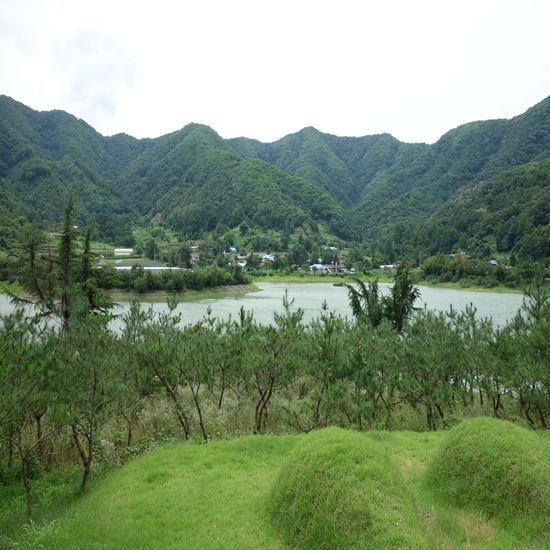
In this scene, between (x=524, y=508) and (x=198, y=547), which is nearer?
(x=198, y=547)

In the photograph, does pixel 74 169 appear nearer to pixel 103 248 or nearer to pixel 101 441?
pixel 103 248

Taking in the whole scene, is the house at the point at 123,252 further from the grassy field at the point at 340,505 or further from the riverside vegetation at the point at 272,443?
the grassy field at the point at 340,505

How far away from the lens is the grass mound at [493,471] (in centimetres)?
690

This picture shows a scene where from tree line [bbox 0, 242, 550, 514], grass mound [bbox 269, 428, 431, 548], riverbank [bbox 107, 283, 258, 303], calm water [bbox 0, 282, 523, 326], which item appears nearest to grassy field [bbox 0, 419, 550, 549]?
grass mound [bbox 269, 428, 431, 548]

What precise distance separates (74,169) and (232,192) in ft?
242

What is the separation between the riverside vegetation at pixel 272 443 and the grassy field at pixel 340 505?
0.09 ft

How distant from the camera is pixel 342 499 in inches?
245

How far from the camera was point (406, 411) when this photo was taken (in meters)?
15.4

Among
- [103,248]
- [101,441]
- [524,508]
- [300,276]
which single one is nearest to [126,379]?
[101,441]

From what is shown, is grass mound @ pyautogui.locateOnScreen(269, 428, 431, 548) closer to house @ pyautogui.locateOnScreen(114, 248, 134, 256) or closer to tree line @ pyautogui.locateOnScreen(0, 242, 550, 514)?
tree line @ pyautogui.locateOnScreen(0, 242, 550, 514)

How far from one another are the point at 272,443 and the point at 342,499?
4.59m

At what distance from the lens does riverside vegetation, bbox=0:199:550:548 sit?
21.6ft

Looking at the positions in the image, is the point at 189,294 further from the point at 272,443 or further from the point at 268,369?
the point at 272,443

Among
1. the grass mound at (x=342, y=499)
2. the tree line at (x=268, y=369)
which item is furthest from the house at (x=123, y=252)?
the grass mound at (x=342, y=499)
